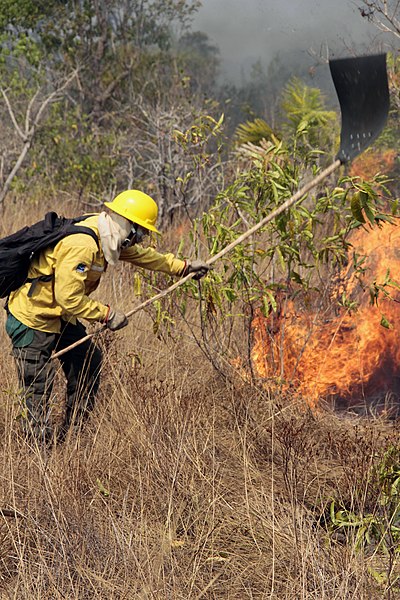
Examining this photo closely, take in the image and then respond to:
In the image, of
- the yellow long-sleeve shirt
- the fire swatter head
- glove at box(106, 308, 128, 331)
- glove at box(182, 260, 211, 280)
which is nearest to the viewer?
the fire swatter head

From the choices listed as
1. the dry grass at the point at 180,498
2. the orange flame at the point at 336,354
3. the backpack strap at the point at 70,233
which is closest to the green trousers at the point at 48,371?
the dry grass at the point at 180,498

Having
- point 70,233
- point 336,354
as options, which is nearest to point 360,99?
point 70,233

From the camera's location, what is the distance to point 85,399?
12.4ft

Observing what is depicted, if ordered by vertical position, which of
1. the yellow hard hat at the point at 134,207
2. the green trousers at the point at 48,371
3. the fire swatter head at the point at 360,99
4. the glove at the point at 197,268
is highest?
the fire swatter head at the point at 360,99

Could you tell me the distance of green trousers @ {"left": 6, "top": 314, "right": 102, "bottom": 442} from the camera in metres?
3.49

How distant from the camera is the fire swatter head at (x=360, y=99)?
310cm

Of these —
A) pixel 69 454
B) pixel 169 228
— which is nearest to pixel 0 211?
pixel 169 228

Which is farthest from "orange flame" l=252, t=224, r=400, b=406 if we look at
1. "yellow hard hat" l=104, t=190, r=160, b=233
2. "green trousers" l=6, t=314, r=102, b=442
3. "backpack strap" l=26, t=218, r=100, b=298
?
"backpack strap" l=26, t=218, r=100, b=298

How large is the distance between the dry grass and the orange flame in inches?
11.1

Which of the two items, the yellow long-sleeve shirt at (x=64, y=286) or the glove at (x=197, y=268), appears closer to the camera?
the yellow long-sleeve shirt at (x=64, y=286)

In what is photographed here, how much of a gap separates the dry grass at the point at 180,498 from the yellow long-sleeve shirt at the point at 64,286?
49 cm

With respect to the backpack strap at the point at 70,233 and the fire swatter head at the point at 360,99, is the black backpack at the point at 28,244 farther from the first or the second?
the fire swatter head at the point at 360,99

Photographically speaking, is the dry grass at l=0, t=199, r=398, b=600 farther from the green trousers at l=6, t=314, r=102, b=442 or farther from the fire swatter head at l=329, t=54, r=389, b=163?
the fire swatter head at l=329, t=54, r=389, b=163

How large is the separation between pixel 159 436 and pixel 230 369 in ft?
3.35
